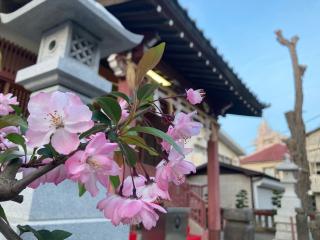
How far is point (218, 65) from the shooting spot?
4.82 meters

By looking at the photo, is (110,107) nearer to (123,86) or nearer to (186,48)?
(123,86)

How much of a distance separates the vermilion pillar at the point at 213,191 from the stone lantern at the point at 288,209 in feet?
4.78

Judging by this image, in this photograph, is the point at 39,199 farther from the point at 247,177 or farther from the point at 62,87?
the point at 247,177

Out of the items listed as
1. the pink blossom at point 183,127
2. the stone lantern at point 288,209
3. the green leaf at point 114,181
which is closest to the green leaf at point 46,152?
the green leaf at point 114,181

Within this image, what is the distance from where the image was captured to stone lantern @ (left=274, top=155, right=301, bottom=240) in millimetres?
5598

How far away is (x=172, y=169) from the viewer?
742 mm

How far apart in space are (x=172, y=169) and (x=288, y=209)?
19.8ft

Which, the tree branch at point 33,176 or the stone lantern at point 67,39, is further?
the stone lantern at point 67,39

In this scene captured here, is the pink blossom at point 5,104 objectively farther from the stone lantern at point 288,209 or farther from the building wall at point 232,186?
the building wall at point 232,186

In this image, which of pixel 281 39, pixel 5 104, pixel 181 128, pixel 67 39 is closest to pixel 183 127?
pixel 181 128

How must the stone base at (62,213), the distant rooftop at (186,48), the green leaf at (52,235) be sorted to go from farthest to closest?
the distant rooftop at (186,48) → the stone base at (62,213) → the green leaf at (52,235)

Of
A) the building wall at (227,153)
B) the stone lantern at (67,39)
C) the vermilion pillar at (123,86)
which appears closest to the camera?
the stone lantern at (67,39)

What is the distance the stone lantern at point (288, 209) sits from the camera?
18.4ft

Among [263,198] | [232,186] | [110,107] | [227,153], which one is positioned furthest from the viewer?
[227,153]
